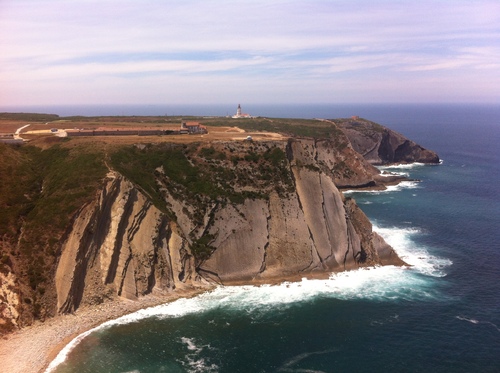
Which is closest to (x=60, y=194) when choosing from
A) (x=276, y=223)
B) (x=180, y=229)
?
(x=180, y=229)

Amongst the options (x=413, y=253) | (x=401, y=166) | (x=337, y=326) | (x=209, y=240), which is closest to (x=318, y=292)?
(x=337, y=326)

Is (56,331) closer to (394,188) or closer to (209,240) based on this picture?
(209,240)

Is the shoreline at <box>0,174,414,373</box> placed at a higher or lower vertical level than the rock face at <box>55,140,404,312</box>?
lower

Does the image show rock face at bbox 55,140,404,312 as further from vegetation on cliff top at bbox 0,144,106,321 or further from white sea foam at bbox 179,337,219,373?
white sea foam at bbox 179,337,219,373

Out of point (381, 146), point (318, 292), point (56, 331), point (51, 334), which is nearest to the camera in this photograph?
point (51, 334)

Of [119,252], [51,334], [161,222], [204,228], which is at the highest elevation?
[161,222]

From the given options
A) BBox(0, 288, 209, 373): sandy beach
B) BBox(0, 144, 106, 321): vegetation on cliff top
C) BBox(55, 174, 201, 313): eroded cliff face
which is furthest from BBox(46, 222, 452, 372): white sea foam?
BBox(0, 144, 106, 321): vegetation on cliff top

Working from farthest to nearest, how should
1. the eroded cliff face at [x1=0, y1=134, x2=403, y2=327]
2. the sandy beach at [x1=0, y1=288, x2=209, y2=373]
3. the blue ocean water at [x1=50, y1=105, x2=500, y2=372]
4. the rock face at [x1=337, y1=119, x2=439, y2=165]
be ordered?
the rock face at [x1=337, y1=119, x2=439, y2=165]
the eroded cliff face at [x1=0, y1=134, x2=403, y2=327]
the blue ocean water at [x1=50, y1=105, x2=500, y2=372]
the sandy beach at [x1=0, y1=288, x2=209, y2=373]
